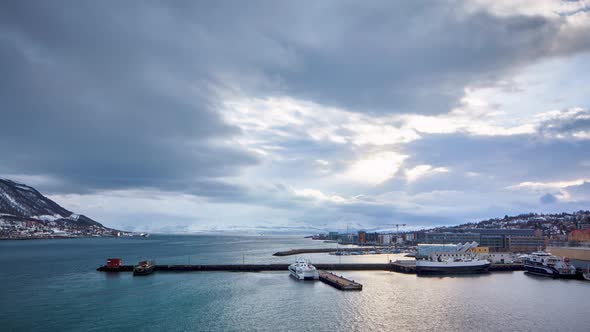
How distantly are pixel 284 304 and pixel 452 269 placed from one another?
41.1m

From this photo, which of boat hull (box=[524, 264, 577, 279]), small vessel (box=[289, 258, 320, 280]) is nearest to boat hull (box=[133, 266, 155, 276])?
small vessel (box=[289, 258, 320, 280])

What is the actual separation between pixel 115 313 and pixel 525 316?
39202 mm

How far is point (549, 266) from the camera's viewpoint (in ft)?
215

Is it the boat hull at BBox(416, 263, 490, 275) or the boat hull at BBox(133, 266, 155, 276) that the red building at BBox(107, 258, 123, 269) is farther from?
the boat hull at BBox(416, 263, 490, 275)

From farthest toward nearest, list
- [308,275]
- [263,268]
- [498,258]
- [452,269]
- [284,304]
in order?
1. [498,258]
2. [263,268]
3. [452,269]
4. [308,275]
5. [284,304]

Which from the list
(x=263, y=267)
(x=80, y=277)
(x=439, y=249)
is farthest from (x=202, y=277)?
(x=439, y=249)

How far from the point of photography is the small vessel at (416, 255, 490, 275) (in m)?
68.6

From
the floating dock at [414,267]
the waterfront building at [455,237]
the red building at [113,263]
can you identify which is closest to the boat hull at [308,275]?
the floating dock at [414,267]

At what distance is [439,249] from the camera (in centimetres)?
8994

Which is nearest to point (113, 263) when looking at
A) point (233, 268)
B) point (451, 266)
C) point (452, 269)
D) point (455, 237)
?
point (233, 268)

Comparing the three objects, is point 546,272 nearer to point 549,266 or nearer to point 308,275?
point 549,266

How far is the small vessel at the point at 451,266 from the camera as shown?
2699 inches

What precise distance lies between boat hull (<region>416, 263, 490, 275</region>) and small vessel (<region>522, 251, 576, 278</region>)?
24.3 ft

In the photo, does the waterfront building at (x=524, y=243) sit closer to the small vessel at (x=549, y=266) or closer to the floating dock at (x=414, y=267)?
the floating dock at (x=414, y=267)
